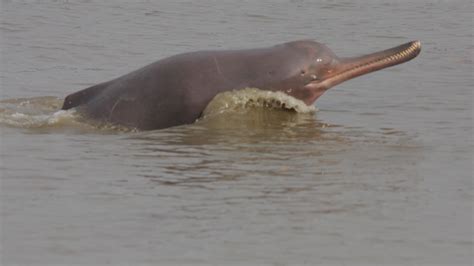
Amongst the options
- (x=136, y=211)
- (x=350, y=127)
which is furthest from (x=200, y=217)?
(x=350, y=127)

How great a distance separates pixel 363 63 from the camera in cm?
1216

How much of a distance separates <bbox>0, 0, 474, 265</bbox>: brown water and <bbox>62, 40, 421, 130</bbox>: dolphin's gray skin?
21 cm

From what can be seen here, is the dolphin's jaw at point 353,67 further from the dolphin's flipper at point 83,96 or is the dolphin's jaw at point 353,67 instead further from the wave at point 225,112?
the dolphin's flipper at point 83,96

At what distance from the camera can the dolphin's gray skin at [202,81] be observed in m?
11.4

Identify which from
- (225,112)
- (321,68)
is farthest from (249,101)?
(321,68)

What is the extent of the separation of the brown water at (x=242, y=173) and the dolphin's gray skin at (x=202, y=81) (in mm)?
210

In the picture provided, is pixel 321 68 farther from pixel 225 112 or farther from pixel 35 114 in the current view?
pixel 35 114

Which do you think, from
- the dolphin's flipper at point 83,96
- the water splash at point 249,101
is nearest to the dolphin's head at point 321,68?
the water splash at point 249,101

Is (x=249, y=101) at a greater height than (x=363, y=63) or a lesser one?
lesser

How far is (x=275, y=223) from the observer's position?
800 centimetres

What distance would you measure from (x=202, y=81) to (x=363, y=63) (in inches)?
63.9

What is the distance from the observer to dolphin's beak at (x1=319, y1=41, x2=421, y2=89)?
12.0 metres

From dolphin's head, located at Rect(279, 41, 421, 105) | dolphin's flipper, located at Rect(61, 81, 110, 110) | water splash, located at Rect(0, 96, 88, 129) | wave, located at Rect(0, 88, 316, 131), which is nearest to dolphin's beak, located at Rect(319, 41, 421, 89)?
dolphin's head, located at Rect(279, 41, 421, 105)

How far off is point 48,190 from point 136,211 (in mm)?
860
